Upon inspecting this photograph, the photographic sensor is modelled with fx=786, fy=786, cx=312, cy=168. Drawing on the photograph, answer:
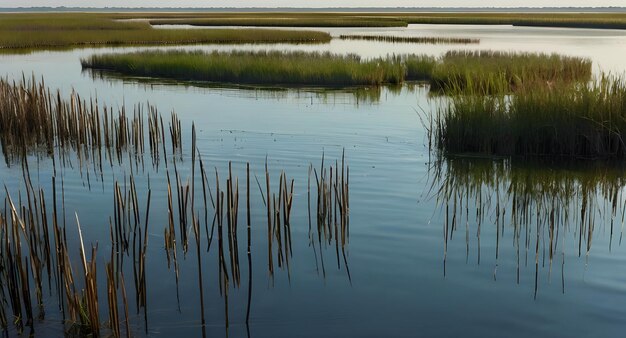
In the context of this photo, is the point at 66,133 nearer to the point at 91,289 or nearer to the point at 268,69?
the point at 91,289

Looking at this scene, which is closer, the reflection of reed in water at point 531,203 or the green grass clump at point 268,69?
the reflection of reed in water at point 531,203

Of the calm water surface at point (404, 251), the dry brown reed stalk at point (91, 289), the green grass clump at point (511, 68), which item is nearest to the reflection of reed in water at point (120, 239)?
the dry brown reed stalk at point (91, 289)

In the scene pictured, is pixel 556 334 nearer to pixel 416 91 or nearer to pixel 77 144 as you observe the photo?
pixel 77 144

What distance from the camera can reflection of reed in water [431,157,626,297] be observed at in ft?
25.9

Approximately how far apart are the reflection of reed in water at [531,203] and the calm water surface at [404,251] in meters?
0.03

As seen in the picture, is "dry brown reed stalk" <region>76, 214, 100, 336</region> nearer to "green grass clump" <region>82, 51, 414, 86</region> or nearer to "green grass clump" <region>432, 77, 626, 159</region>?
"green grass clump" <region>432, 77, 626, 159</region>

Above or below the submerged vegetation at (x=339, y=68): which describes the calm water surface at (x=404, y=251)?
below

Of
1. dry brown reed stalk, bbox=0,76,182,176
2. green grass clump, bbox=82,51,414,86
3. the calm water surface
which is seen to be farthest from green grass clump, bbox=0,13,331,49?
the calm water surface

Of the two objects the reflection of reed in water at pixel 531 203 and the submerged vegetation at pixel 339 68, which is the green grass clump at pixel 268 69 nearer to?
the submerged vegetation at pixel 339 68

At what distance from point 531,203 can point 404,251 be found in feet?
9.06

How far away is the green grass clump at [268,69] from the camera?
947 inches

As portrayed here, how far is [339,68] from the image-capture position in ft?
80.1

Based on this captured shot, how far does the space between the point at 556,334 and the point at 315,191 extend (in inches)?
185

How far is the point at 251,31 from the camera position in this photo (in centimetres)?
5050
